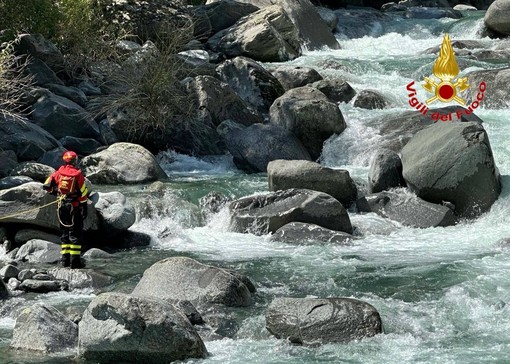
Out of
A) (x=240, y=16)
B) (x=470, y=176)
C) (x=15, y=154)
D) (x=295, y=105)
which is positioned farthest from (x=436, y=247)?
(x=240, y=16)

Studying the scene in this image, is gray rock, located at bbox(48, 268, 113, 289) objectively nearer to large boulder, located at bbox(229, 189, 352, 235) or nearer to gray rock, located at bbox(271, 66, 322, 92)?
large boulder, located at bbox(229, 189, 352, 235)

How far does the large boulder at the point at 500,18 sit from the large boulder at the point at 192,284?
16.5 metres

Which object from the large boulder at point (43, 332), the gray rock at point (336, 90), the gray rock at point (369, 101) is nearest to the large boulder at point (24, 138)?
the gray rock at point (336, 90)

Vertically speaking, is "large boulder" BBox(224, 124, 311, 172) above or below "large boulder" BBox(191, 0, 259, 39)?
below

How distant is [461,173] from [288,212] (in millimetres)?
2579

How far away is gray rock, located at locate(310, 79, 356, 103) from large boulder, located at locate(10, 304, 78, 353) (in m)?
11.1

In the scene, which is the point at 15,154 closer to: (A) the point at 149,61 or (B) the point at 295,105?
(A) the point at 149,61

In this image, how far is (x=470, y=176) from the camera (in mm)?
13875

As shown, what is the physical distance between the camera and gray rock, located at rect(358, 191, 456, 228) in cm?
1369

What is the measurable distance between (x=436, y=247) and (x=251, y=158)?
4826 mm

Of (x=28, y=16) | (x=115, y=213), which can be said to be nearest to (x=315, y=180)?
(x=115, y=213)

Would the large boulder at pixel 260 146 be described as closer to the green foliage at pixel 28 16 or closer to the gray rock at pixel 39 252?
the green foliage at pixel 28 16

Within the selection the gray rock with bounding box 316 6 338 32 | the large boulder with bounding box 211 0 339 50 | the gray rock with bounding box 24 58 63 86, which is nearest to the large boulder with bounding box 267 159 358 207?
the gray rock with bounding box 24 58 63 86

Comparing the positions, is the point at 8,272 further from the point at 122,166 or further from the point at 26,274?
the point at 122,166
